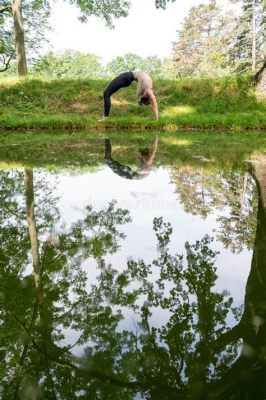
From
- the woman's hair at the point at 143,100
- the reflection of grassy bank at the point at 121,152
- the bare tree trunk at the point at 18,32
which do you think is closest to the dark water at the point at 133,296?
the reflection of grassy bank at the point at 121,152

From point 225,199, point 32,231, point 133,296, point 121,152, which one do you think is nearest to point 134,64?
point 121,152

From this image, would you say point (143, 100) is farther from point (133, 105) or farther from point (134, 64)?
point (134, 64)

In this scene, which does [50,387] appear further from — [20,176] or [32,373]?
[20,176]

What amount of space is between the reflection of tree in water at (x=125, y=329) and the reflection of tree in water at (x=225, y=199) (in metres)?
0.24

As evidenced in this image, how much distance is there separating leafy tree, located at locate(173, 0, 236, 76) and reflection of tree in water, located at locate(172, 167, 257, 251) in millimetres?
42956

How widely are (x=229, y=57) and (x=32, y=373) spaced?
45.0 m

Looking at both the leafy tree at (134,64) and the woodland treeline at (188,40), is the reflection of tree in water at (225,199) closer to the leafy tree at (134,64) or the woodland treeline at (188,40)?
the woodland treeline at (188,40)

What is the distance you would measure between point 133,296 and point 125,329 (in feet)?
0.92

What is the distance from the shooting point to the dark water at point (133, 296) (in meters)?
1.18

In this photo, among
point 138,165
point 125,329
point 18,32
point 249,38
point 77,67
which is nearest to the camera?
point 125,329

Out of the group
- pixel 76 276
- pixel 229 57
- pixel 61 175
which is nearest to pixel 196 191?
pixel 61 175

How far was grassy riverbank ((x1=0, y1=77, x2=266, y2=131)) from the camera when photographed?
34.0ft

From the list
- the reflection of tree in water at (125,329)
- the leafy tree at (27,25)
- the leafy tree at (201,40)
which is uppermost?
the leafy tree at (201,40)

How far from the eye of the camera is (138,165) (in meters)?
4.98
